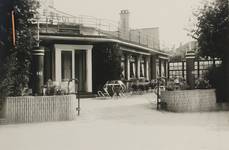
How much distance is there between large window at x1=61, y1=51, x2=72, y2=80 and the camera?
649 inches

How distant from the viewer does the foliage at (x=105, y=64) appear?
17.0 meters

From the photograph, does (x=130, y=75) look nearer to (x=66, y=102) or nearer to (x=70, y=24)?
(x=70, y=24)

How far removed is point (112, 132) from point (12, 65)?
11.6ft

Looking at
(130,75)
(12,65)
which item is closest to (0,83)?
(12,65)

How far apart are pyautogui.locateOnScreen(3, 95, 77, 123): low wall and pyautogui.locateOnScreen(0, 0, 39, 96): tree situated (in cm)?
42

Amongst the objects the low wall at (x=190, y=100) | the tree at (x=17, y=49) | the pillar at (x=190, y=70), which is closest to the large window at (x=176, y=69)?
the pillar at (x=190, y=70)

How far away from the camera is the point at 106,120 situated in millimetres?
8969

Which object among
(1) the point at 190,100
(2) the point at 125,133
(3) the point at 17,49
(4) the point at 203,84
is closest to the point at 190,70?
(4) the point at 203,84

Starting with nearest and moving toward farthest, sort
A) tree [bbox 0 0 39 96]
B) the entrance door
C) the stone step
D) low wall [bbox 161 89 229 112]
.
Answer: the stone step, tree [bbox 0 0 39 96], low wall [bbox 161 89 229 112], the entrance door

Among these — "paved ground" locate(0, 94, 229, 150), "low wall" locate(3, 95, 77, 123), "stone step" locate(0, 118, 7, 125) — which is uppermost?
"low wall" locate(3, 95, 77, 123)

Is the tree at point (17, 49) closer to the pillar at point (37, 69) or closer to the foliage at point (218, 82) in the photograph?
the pillar at point (37, 69)

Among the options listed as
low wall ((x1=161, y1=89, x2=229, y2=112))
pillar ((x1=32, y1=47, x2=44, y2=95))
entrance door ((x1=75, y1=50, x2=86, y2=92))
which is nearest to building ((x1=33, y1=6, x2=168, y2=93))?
entrance door ((x1=75, y1=50, x2=86, y2=92))

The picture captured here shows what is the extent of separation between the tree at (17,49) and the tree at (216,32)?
5712mm

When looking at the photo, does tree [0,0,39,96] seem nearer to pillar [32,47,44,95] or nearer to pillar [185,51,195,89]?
pillar [32,47,44,95]
